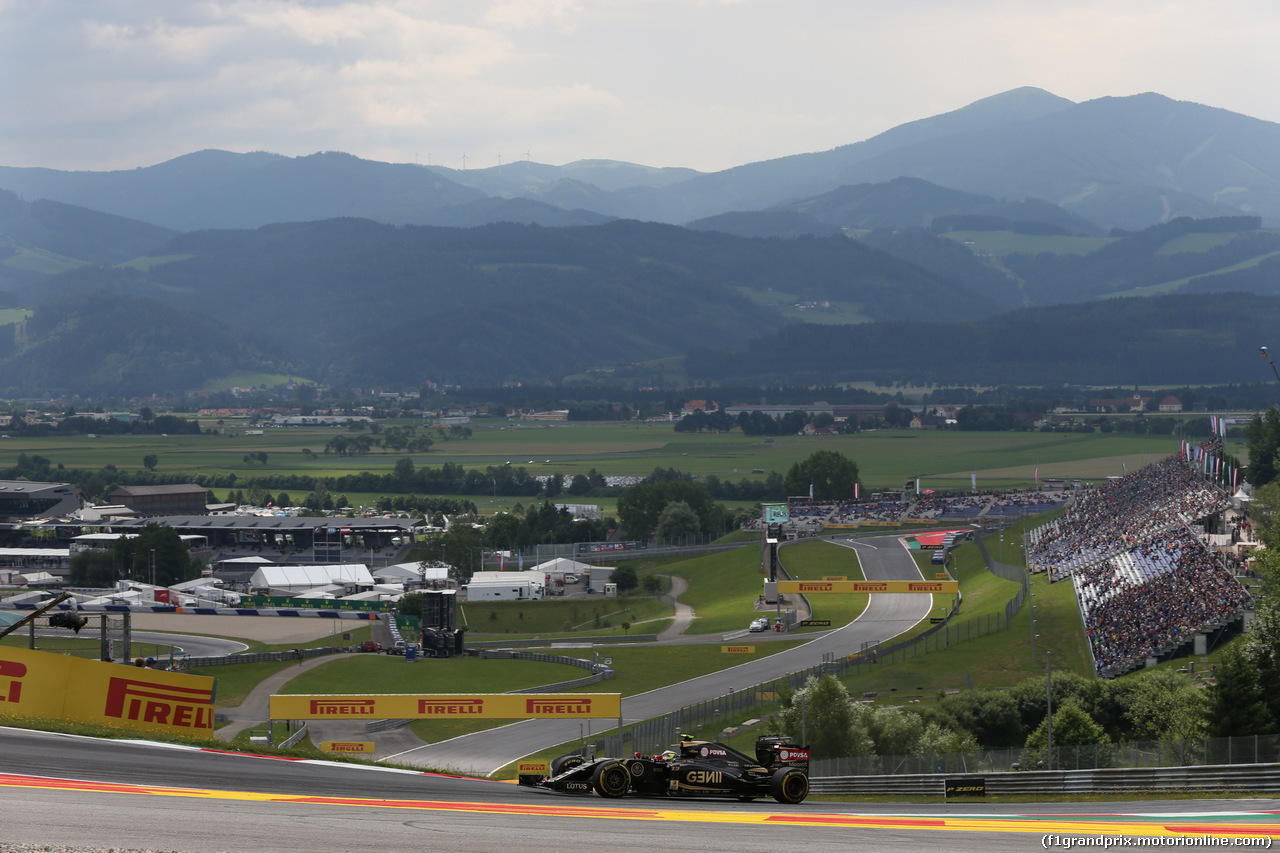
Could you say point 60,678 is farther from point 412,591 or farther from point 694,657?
point 412,591

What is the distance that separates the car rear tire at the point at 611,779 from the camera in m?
23.3

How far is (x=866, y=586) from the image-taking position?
8569cm

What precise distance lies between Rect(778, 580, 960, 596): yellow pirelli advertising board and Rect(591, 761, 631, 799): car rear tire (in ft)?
209

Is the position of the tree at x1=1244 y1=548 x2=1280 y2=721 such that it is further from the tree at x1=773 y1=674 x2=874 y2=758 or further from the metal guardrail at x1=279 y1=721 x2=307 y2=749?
the metal guardrail at x1=279 y1=721 x2=307 y2=749

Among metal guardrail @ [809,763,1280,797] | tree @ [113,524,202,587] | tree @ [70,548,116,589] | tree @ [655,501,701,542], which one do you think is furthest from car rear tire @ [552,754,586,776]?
tree @ [70,548,116,589]

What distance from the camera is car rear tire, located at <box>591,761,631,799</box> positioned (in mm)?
23297

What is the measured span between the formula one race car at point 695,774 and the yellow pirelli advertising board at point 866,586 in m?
61.9

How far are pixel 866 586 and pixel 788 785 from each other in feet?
207

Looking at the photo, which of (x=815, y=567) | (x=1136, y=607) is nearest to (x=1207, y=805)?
(x=1136, y=607)

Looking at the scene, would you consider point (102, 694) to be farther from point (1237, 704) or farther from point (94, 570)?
point (94, 570)

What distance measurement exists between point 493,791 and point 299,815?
19.7 feet

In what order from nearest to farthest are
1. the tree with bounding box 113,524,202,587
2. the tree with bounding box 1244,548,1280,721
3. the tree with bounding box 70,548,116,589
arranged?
the tree with bounding box 1244,548,1280,721 < the tree with bounding box 70,548,116,589 < the tree with bounding box 113,524,202,587

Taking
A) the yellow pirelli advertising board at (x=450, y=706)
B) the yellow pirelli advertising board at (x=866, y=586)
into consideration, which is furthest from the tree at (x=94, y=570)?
the yellow pirelli advertising board at (x=450, y=706)

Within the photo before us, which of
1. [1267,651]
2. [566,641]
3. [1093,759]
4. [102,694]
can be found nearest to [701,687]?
[566,641]
